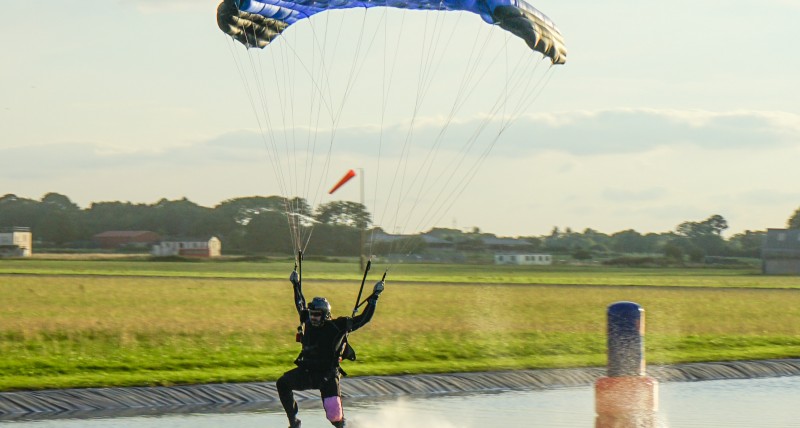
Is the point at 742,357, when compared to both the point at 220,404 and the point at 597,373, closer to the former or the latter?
the point at 597,373

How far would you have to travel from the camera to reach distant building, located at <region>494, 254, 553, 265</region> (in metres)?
147

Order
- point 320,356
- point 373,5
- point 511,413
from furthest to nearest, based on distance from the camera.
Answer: point 373,5 → point 511,413 → point 320,356

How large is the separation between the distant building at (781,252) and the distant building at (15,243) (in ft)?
249

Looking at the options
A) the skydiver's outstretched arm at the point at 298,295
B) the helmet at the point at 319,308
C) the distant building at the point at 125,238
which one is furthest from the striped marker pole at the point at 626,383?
the distant building at the point at 125,238

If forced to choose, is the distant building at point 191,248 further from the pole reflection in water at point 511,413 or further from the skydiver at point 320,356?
the skydiver at point 320,356

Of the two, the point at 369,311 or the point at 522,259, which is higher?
the point at 522,259

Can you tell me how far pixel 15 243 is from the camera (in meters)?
131

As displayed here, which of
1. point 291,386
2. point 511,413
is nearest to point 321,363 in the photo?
point 291,386

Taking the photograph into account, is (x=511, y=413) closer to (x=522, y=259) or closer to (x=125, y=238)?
(x=522, y=259)

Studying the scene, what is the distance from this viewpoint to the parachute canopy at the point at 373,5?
1784 centimetres

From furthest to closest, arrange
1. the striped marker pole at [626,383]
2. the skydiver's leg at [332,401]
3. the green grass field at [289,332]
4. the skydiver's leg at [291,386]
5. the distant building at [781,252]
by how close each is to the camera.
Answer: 1. the distant building at [781,252]
2. the green grass field at [289,332]
3. the striped marker pole at [626,383]
4. the skydiver's leg at [291,386]
5. the skydiver's leg at [332,401]

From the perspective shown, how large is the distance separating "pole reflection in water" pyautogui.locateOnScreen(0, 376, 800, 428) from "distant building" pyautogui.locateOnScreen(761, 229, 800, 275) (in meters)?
115

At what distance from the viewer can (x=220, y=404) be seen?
711 inches

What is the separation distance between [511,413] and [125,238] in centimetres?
13825
